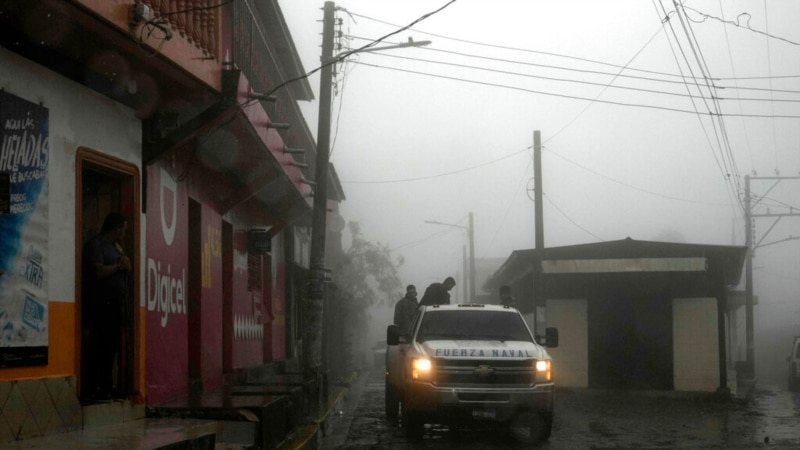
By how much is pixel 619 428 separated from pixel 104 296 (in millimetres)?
8448

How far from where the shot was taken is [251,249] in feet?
66.3

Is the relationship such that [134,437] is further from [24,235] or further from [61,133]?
[61,133]

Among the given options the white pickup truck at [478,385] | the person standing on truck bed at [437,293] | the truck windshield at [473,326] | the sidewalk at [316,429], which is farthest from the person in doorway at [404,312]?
the white pickup truck at [478,385]

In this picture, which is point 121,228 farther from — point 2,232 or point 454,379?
point 454,379

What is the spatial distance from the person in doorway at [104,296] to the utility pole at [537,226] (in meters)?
18.2

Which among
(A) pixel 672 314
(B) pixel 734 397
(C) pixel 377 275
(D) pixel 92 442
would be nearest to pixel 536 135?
(A) pixel 672 314

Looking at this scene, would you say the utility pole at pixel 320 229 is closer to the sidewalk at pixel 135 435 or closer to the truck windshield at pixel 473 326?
the truck windshield at pixel 473 326

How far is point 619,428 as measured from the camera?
1582cm

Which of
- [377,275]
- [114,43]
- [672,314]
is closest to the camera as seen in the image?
[114,43]

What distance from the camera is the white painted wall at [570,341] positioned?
91.7 feet

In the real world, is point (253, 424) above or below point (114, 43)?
below

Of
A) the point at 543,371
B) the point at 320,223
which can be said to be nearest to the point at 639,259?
the point at 320,223

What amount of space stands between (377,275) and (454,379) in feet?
170

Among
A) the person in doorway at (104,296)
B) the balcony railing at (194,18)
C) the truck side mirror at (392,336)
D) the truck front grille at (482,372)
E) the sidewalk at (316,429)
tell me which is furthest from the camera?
the truck side mirror at (392,336)
